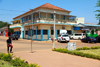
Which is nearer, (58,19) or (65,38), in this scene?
(65,38)

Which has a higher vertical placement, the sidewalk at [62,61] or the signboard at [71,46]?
the signboard at [71,46]

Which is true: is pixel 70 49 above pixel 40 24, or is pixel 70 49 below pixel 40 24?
below

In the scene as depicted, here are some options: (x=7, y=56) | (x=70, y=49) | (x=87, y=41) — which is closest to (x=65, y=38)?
(x=87, y=41)

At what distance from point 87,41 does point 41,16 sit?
13.7 meters

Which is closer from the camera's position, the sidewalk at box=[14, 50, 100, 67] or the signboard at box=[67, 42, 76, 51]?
the sidewalk at box=[14, 50, 100, 67]

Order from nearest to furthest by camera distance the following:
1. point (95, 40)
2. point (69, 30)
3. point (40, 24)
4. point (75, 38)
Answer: point (95, 40), point (40, 24), point (75, 38), point (69, 30)

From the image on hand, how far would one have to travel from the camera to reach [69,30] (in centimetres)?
3584

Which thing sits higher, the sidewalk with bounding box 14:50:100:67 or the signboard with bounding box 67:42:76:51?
the signboard with bounding box 67:42:76:51

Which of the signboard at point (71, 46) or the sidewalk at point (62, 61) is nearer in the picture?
the sidewalk at point (62, 61)

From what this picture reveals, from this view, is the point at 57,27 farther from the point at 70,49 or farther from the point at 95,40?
the point at 70,49

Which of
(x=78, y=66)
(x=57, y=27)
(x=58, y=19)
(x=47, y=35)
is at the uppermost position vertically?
(x=58, y=19)

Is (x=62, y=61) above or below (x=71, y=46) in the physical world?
below

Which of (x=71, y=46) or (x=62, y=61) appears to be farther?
(x=71, y=46)

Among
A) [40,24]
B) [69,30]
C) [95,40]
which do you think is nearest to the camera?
[95,40]
